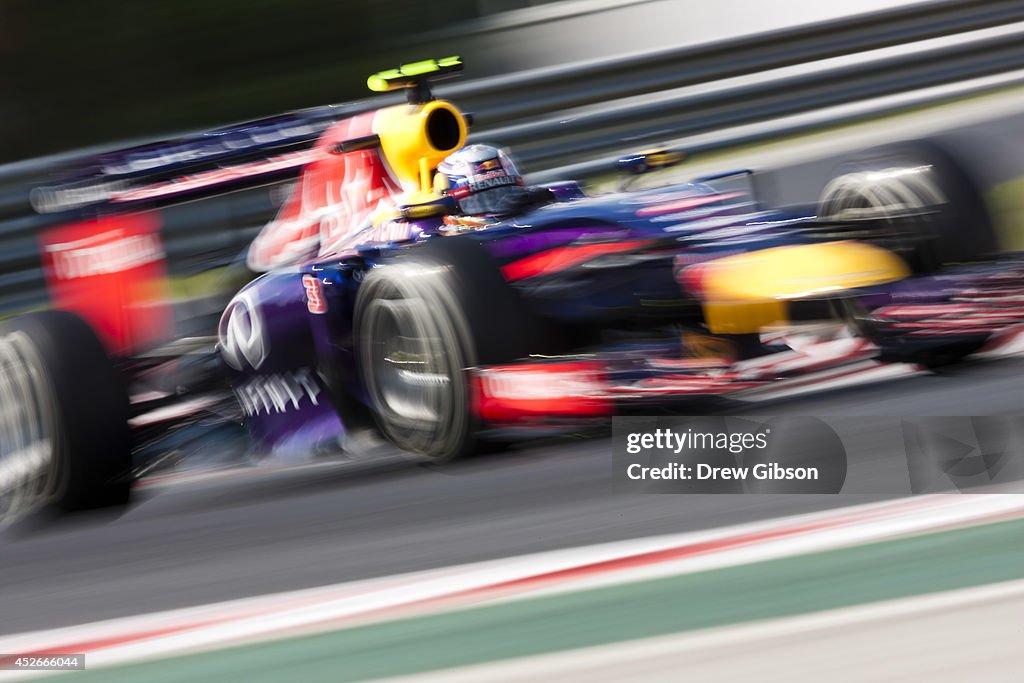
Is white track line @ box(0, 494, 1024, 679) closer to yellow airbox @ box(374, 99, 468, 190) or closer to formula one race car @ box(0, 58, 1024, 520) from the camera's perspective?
formula one race car @ box(0, 58, 1024, 520)

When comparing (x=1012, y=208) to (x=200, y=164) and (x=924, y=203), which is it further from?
(x=200, y=164)

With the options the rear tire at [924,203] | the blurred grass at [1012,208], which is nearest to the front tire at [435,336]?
the rear tire at [924,203]

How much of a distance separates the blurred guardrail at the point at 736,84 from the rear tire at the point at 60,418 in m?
3.18

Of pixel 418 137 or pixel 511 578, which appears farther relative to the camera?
pixel 418 137

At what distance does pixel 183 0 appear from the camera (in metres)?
12.9

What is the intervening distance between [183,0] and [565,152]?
684 cm

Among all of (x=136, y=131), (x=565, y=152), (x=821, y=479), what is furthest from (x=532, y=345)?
(x=136, y=131)

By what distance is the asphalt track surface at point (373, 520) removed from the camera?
10.1ft

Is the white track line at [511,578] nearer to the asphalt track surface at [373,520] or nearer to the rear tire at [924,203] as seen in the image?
the asphalt track surface at [373,520]

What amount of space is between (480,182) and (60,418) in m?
1.41

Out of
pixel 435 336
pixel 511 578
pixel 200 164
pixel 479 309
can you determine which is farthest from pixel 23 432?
pixel 511 578

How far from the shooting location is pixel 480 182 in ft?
13.9

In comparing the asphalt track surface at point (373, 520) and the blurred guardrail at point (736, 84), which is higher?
the blurred guardrail at point (736, 84)

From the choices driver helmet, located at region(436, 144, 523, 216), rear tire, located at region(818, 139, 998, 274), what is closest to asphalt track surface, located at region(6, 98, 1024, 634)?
rear tire, located at region(818, 139, 998, 274)
